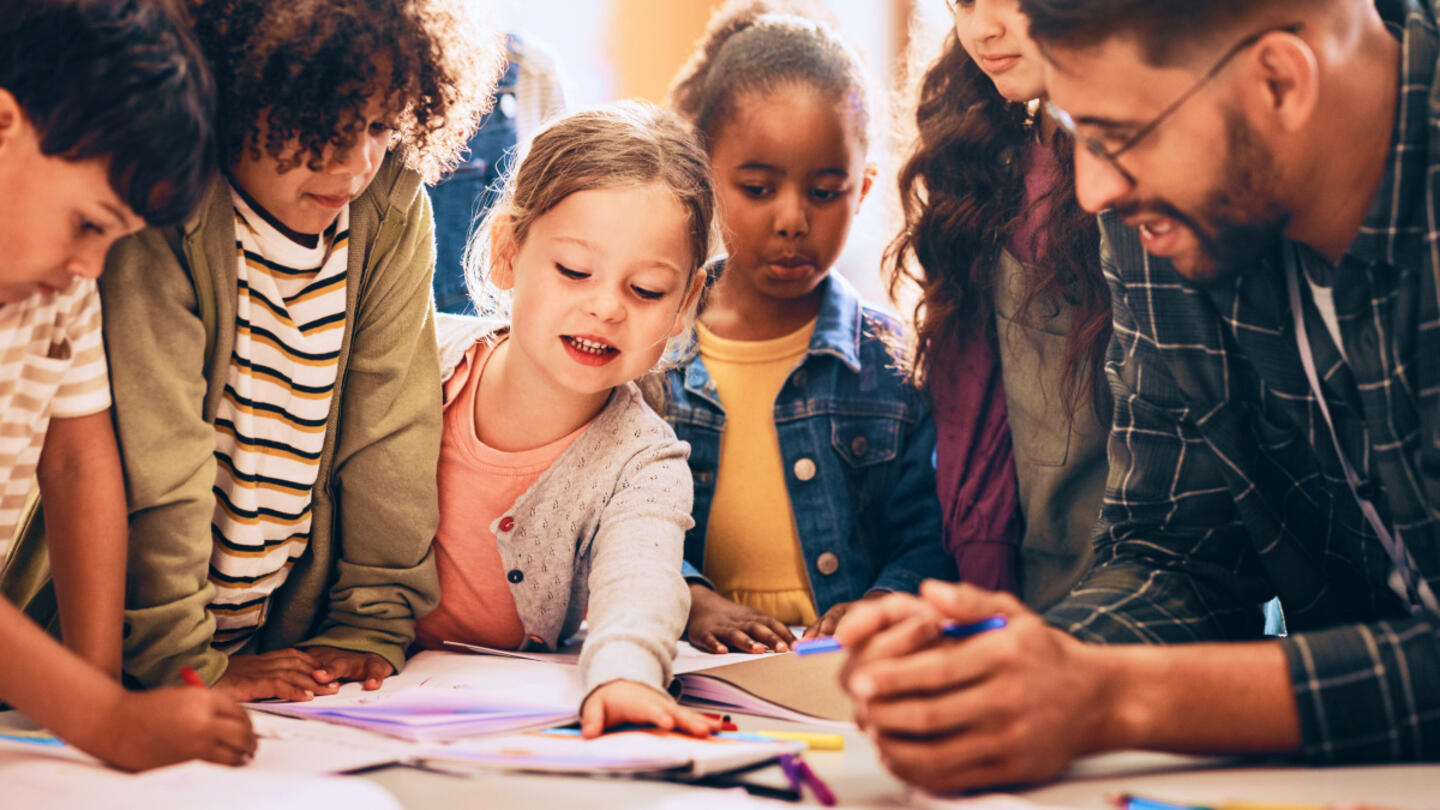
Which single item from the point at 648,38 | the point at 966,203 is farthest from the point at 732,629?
the point at 648,38

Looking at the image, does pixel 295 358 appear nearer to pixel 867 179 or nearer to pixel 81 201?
pixel 81 201

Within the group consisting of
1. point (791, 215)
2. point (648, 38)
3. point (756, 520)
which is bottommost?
point (756, 520)

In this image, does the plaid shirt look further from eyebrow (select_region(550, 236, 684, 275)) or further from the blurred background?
the blurred background

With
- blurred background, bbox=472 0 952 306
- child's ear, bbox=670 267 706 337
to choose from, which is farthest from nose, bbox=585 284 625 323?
blurred background, bbox=472 0 952 306

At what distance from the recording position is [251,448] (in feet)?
4.14

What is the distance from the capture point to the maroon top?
161cm

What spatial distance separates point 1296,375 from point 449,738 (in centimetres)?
84

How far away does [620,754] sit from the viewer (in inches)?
36.3

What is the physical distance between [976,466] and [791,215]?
46cm

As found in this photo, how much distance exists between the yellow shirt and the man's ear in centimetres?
90

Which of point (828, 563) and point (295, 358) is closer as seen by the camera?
point (295, 358)

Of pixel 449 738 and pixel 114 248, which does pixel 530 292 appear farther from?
pixel 449 738

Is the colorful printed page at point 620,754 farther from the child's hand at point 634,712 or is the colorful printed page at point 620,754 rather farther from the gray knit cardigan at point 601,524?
the gray knit cardigan at point 601,524

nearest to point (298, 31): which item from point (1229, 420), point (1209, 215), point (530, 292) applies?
point (530, 292)
